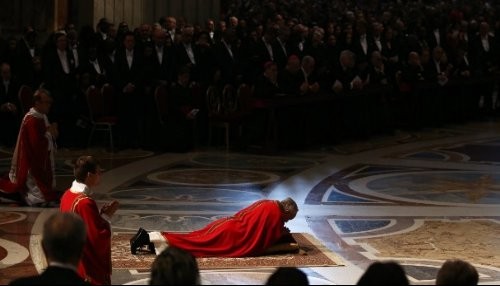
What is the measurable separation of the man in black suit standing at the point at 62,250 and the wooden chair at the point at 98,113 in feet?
34.9

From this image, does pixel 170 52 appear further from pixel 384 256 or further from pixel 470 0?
pixel 470 0

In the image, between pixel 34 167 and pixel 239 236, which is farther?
pixel 34 167

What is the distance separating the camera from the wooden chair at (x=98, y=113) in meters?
15.4

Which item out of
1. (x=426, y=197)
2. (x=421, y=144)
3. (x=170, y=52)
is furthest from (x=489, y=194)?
(x=170, y=52)

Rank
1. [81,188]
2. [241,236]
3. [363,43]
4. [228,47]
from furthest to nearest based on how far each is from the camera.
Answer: [363,43] < [228,47] < [241,236] < [81,188]

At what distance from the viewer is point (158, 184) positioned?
517 inches

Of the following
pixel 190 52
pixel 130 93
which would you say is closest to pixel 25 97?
pixel 130 93

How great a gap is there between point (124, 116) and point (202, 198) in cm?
439

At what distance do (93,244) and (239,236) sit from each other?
2159mm

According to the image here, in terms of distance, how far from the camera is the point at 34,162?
1154 cm

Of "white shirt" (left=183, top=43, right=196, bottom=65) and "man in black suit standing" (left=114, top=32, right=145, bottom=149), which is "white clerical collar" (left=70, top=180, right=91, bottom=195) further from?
"white shirt" (left=183, top=43, right=196, bottom=65)

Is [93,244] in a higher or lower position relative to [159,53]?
lower

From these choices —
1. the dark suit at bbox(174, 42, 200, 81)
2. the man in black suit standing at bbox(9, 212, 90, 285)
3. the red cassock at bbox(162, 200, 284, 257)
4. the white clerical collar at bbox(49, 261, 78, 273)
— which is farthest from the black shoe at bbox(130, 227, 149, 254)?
the dark suit at bbox(174, 42, 200, 81)

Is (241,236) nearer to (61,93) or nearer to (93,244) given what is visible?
(93,244)
